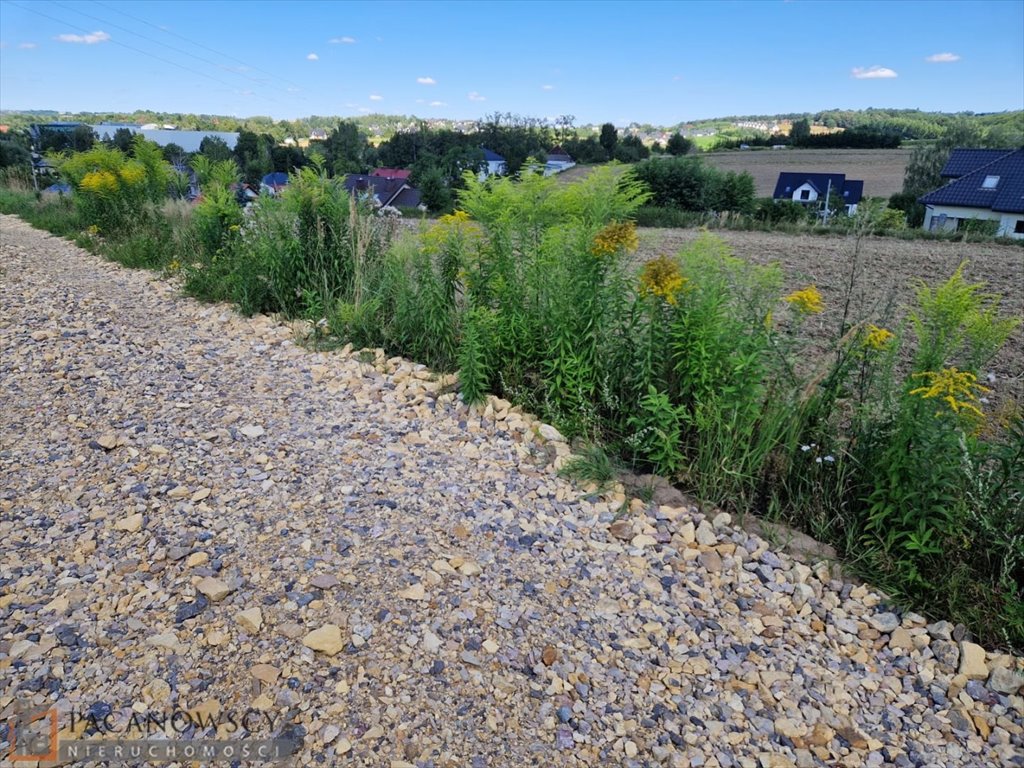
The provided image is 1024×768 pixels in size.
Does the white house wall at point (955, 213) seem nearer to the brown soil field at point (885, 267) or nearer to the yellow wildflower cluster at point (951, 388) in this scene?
the brown soil field at point (885, 267)

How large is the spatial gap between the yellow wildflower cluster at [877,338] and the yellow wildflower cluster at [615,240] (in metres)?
1.22

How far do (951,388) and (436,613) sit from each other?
86.9 inches

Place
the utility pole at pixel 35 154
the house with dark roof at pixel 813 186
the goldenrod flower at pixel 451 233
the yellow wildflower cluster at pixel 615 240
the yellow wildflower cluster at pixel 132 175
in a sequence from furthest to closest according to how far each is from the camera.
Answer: the house with dark roof at pixel 813 186, the utility pole at pixel 35 154, the yellow wildflower cluster at pixel 132 175, the goldenrod flower at pixel 451 233, the yellow wildflower cluster at pixel 615 240

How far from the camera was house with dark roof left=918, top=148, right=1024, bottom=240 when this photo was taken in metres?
33.2

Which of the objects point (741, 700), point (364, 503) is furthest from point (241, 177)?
point (741, 700)

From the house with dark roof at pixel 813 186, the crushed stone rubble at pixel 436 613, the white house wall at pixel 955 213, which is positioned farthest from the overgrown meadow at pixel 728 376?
the house with dark roof at pixel 813 186

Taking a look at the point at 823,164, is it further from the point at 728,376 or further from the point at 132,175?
the point at 728,376

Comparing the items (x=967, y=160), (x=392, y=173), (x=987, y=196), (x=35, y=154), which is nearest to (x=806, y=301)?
(x=35, y=154)

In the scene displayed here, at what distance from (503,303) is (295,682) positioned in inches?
103

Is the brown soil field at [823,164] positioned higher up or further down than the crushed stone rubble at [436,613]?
higher up

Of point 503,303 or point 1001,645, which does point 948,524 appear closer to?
point 1001,645

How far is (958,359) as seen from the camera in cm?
320

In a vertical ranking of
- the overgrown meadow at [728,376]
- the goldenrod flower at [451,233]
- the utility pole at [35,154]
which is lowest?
the overgrown meadow at [728,376]

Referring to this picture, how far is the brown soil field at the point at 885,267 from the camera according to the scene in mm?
6422
